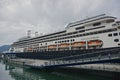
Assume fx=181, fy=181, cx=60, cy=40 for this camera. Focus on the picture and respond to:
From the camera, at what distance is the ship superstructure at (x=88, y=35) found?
4597 centimetres

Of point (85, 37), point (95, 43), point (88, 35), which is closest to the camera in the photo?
point (95, 43)

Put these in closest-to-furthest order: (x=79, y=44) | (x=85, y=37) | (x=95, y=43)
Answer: (x=95, y=43) < (x=85, y=37) < (x=79, y=44)

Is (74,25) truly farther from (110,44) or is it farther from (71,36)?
(110,44)

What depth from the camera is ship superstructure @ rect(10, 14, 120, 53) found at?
4597cm

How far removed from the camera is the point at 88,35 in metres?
53.6

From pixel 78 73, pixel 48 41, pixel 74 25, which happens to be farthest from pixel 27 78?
pixel 48 41

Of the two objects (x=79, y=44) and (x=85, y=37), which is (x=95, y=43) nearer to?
(x=85, y=37)

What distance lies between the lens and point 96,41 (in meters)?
50.2

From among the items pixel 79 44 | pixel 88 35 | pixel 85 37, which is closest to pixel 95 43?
pixel 88 35

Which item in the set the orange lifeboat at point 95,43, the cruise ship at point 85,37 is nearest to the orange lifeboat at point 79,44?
the cruise ship at point 85,37

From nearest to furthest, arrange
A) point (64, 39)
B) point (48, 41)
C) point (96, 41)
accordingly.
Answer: point (96, 41)
point (64, 39)
point (48, 41)

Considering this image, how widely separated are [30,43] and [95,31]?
165ft

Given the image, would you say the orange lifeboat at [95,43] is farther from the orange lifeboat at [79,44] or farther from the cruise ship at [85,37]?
the orange lifeboat at [79,44]

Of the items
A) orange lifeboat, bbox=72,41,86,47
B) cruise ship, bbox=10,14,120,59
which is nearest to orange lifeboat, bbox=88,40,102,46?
cruise ship, bbox=10,14,120,59
